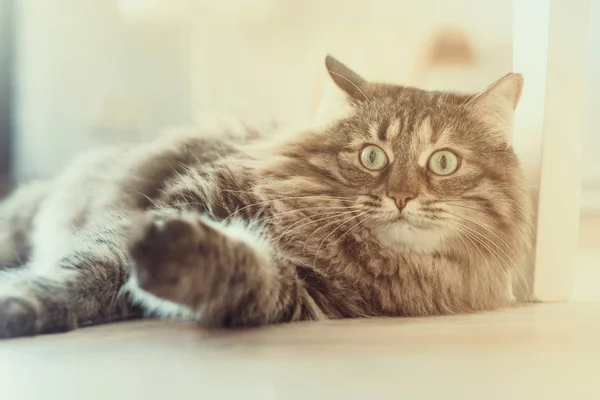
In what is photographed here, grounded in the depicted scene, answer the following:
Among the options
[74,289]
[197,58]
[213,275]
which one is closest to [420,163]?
[213,275]

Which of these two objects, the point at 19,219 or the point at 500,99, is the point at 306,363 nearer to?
the point at 500,99

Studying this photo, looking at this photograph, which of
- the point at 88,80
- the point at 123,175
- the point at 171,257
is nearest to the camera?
the point at 171,257

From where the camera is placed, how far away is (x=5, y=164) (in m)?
1.60

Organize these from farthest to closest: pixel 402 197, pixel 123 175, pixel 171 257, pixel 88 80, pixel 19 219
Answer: pixel 88 80 < pixel 19 219 < pixel 123 175 < pixel 402 197 < pixel 171 257

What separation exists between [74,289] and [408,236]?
606mm

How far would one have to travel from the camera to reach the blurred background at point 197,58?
1.60 metres

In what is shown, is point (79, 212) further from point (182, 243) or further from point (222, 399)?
point (222, 399)

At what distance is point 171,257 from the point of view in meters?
0.77

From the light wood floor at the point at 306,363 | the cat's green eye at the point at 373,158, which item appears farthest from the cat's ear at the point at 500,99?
the light wood floor at the point at 306,363

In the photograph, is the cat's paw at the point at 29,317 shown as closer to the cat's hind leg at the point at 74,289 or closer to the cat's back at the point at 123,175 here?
the cat's hind leg at the point at 74,289

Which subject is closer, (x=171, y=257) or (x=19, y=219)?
(x=171, y=257)

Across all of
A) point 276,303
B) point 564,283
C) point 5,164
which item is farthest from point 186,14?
point 564,283

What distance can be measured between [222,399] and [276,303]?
32 centimetres

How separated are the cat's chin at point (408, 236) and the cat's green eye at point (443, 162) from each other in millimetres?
119
